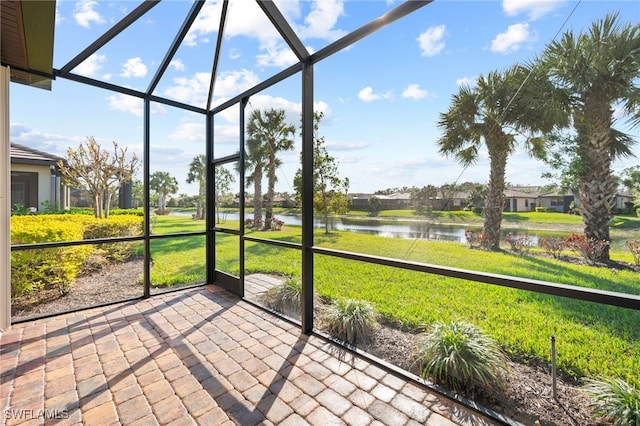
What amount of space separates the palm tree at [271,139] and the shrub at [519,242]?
3506mm

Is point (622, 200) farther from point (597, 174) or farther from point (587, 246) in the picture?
point (587, 246)

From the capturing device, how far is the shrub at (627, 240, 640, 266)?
271 cm

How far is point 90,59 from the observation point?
3.50 m

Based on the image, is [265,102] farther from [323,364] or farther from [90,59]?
[323,364]

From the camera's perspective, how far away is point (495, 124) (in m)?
3.39

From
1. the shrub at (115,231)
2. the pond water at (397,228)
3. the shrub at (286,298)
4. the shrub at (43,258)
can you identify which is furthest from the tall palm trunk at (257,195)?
the shrub at (43,258)

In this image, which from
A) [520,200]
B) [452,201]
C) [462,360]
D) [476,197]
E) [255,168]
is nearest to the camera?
[462,360]

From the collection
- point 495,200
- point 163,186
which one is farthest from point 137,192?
point 495,200

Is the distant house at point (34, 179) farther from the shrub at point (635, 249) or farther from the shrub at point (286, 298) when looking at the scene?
the shrub at point (635, 249)

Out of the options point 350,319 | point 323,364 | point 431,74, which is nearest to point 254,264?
point 350,319

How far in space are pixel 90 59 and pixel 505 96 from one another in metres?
5.28

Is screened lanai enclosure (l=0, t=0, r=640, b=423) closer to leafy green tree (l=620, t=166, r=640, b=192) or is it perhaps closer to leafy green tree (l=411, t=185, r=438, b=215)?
leafy green tree (l=411, t=185, r=438, b=215)

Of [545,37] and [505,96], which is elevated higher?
[545,37]

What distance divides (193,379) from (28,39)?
12.0ft
